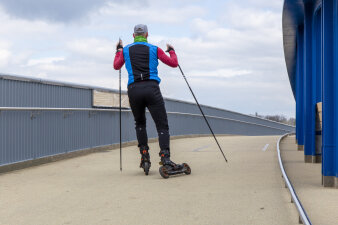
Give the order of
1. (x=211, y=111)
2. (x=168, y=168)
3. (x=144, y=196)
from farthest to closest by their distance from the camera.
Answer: (x=211, y=111) → (x=168, y=168) → (x=144, y=196)

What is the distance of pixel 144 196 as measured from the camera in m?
5.64

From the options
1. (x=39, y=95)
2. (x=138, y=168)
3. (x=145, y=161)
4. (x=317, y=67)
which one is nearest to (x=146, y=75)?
(x=145, y=161)

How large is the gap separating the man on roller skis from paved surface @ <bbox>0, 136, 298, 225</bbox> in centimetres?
56

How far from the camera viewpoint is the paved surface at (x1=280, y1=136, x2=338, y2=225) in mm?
4590

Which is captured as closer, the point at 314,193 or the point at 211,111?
the point at 314,193

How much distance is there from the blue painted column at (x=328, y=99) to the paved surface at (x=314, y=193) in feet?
0.86

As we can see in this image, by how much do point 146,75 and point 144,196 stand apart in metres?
2.21

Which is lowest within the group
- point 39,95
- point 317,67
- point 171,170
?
point 171,170

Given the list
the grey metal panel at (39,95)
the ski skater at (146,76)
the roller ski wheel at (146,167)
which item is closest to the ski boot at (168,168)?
the ski skater at (146,76)

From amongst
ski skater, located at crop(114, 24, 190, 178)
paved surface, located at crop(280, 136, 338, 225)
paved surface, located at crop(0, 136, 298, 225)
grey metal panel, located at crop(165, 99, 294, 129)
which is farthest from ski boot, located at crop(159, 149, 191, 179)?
grey metal panel, located at crop(165, 99, 294, 129)

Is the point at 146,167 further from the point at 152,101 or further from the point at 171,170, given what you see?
the point at 152,101

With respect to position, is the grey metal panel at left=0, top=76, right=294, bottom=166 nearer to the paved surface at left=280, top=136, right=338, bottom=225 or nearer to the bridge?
the bridge

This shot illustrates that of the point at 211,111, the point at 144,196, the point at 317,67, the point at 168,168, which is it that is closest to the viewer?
the point at 144,196

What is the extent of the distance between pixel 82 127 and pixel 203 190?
5.97 meters
